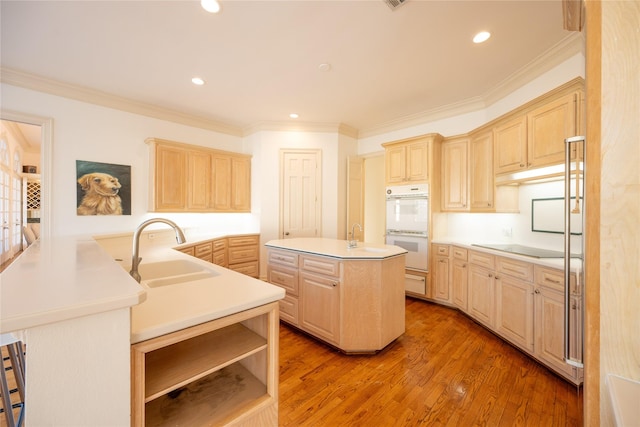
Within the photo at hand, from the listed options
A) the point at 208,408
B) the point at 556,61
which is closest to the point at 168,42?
the point at 208,408

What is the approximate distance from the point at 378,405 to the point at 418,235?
2341 mm

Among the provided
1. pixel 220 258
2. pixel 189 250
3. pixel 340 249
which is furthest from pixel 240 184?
pixel 340 249

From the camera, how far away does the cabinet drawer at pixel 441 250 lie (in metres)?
3.29

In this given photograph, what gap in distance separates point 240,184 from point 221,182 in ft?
1.10

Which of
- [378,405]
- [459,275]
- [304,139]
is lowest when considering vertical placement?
[378,405]

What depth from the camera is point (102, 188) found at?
10.8 feet

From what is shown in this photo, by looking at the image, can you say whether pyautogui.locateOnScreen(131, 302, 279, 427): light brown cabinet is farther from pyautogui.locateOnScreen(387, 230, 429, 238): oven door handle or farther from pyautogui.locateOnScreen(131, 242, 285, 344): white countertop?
pyautogui.locateOnScreen(387, 230, 429, 238): oven door handle

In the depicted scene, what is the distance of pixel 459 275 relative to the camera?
10.2 feet

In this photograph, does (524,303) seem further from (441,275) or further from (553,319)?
(441,275)

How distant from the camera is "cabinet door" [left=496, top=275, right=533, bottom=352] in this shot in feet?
7.04

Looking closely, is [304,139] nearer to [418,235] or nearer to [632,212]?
[418,235]

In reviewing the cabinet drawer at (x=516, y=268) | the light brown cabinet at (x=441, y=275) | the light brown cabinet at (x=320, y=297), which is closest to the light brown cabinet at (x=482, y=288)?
the cabinet drawer at (x=516, y=268)

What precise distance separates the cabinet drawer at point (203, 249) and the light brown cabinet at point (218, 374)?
2.54 meters

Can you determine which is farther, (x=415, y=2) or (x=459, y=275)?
(x=459, y=275)
